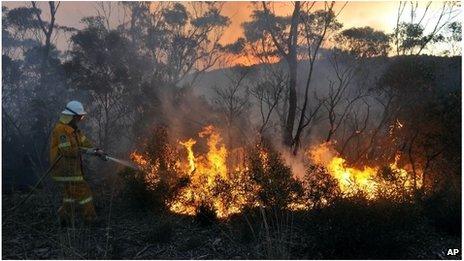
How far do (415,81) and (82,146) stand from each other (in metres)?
10.2

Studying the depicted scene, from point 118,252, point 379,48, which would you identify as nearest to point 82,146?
point 118,252

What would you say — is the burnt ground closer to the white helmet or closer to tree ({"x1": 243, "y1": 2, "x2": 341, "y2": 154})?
the white helmet

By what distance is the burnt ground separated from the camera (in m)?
5.51

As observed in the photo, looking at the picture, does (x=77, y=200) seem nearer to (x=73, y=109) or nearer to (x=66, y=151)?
(x=66, y=151)

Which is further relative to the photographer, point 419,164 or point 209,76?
point 209,76

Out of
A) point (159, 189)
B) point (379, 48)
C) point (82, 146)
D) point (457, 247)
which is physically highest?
point (379, 48)

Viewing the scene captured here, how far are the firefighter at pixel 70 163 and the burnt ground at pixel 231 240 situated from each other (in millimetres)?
279

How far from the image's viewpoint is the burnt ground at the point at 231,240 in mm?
5512

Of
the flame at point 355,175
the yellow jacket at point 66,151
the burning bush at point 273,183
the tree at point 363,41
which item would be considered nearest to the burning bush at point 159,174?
the yellow jacket at point 66,151

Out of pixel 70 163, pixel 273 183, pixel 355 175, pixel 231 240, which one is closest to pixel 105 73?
pixel 355 175

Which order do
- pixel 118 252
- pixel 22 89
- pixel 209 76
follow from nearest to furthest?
pixel 118 252
pixel 22 89
pixel 209 76

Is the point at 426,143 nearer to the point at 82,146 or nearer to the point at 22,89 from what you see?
the point at 82,146

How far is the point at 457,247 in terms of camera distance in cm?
608

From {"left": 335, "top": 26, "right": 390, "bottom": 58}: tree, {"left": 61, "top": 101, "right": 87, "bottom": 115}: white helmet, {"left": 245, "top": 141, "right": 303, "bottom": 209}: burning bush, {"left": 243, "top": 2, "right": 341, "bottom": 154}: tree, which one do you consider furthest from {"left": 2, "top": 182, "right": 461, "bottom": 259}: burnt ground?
{"left": 335, "top": 26, "right": 390, "bottom": 58}: tree
